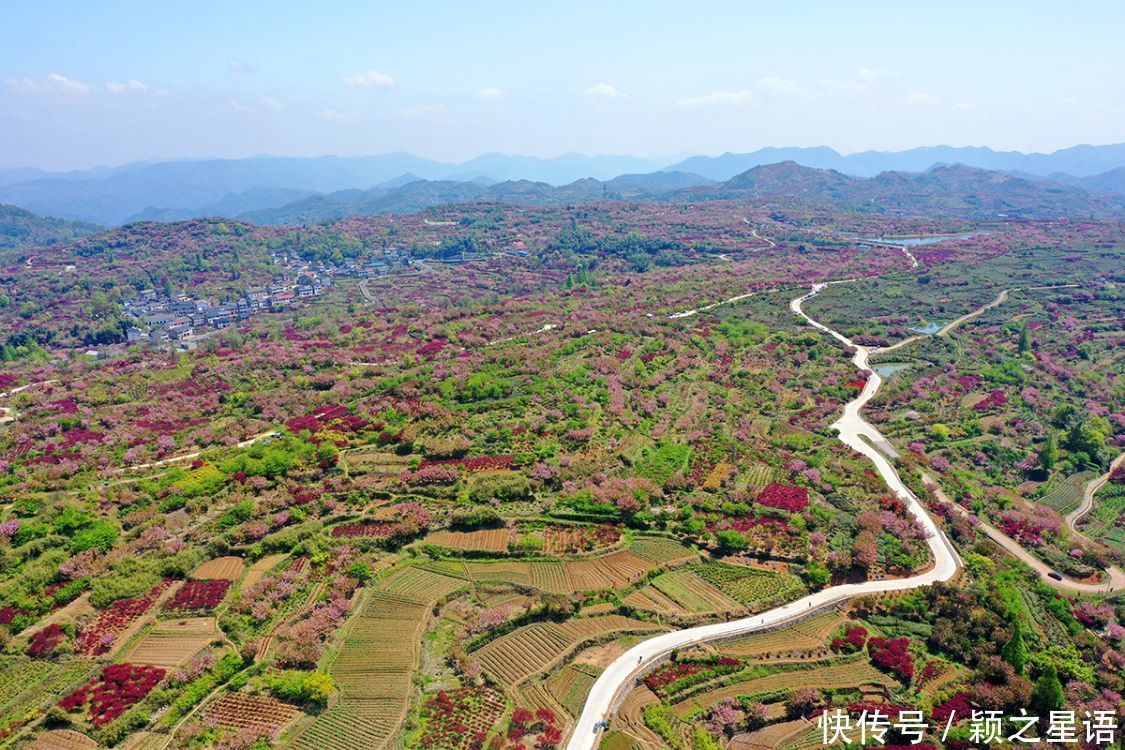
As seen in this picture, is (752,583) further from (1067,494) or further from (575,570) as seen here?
(1067,494)

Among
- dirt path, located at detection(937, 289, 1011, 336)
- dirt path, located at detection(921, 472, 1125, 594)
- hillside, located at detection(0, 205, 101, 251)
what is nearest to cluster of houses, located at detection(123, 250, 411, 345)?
hillside, located at detection(0, 205, 101, 251)

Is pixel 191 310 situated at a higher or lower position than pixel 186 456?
higher

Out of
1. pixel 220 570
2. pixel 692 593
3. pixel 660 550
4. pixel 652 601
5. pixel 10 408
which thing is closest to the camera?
pixel 652 601

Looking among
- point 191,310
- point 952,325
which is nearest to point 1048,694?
point 952,325

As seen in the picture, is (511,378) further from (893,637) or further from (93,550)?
(893,637)

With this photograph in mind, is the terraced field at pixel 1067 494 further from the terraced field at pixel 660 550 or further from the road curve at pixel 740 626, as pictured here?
the terraced field at pixel 660 550

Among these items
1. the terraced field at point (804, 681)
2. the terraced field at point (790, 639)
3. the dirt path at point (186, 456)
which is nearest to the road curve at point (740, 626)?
the terraced field at point (790, 639)

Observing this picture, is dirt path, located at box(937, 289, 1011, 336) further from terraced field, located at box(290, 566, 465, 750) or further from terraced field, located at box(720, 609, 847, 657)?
terraced field, located at box(290, 566, 465, 750)
